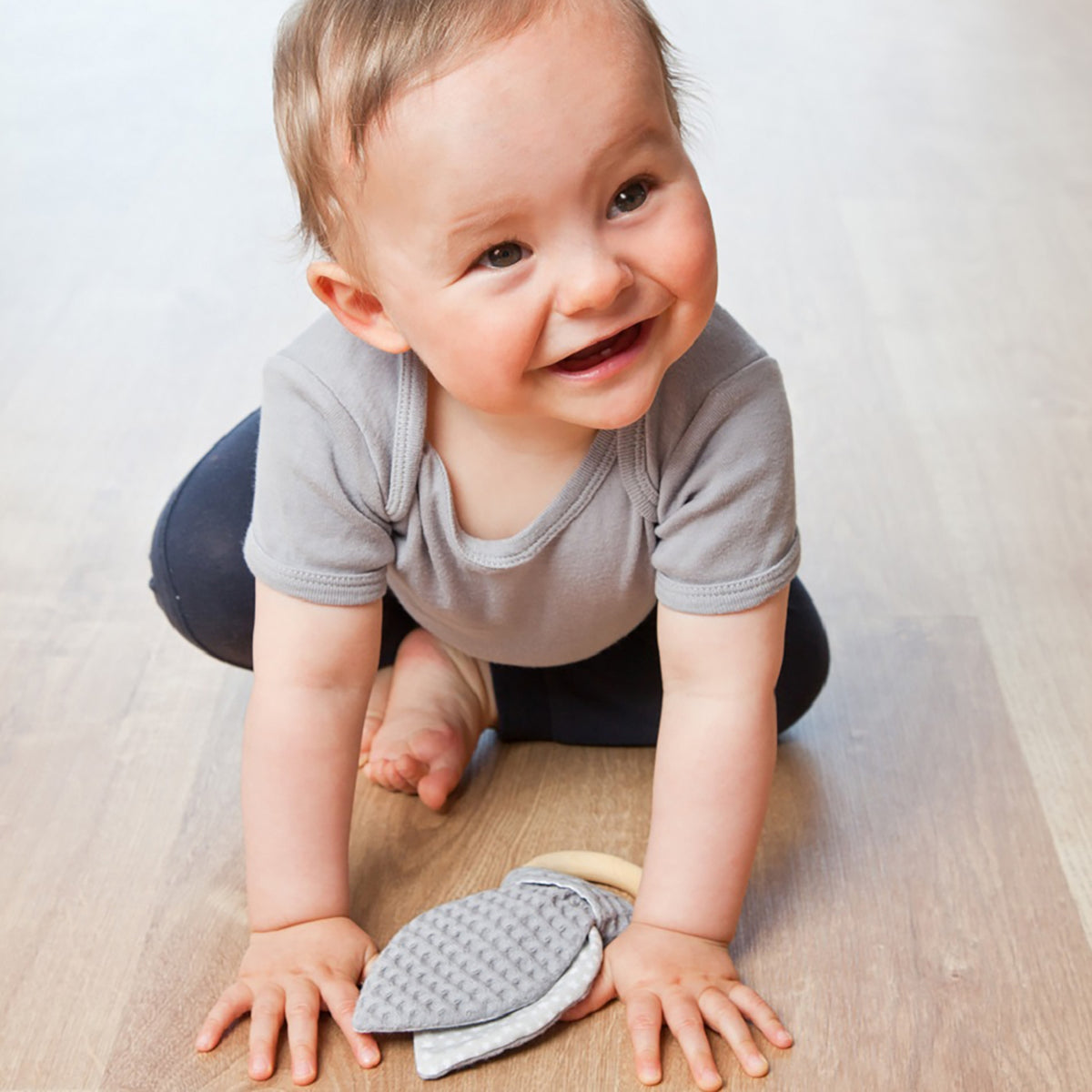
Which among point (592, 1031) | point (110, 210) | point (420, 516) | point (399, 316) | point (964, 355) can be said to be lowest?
point (964, 355)

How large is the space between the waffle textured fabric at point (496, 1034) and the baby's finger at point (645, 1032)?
1.1 inches

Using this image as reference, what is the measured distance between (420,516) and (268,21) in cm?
189

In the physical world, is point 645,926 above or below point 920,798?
above

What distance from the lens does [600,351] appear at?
28.5 inches

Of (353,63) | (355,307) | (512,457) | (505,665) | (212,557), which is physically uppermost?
(353,63)

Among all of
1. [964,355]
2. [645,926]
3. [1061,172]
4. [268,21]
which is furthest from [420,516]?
[268,21]

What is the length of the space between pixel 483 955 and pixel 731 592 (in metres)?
0.22

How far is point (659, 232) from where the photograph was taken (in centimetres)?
69

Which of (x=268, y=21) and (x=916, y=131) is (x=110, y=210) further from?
(x=916, y=131)

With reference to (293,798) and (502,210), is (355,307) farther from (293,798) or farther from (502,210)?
(293,798)

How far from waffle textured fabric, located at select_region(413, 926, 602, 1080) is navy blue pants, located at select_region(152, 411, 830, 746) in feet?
0.77

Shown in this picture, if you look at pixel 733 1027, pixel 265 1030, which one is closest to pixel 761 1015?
pixel 733 1027

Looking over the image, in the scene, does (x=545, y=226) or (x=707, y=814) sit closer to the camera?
(x=545, y=226)

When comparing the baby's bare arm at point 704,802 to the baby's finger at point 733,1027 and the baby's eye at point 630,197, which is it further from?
the baby's eye at point 630,197
